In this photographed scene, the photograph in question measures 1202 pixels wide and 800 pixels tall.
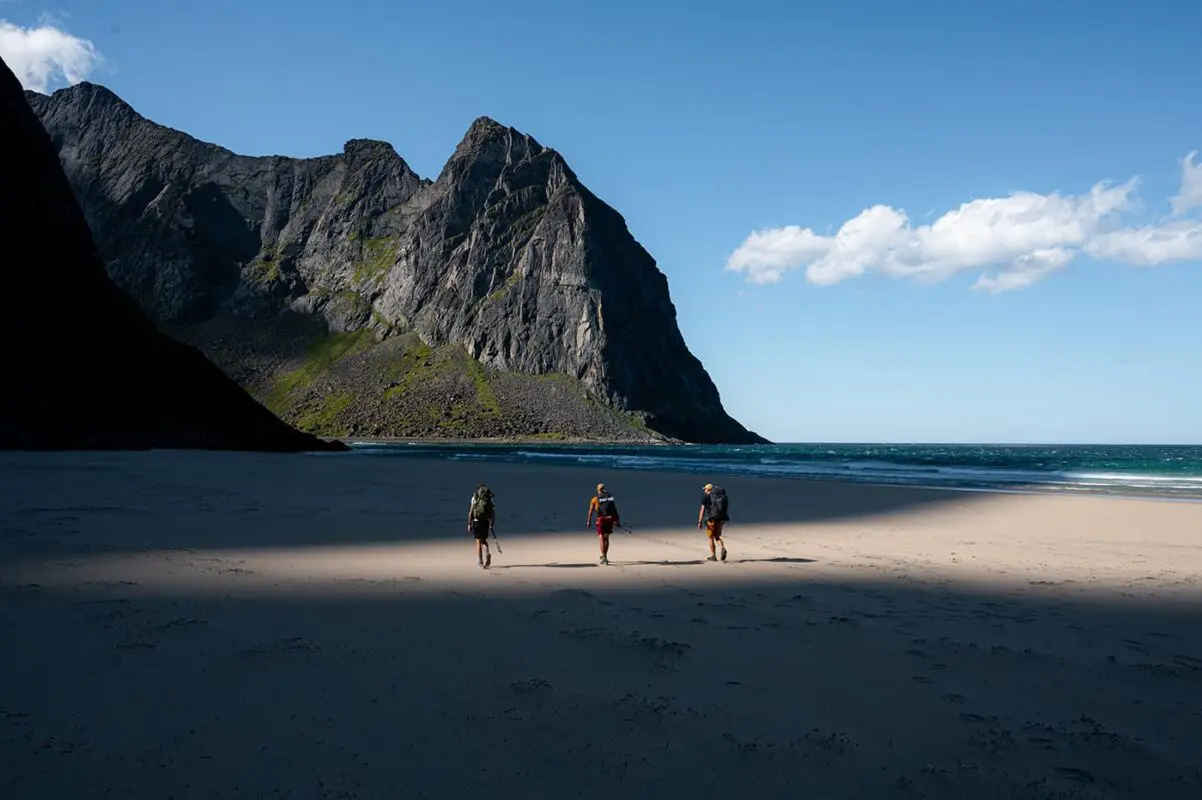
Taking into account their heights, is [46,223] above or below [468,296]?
below

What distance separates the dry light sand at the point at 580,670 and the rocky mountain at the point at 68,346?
120 ft

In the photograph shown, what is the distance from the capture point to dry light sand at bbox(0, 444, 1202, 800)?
5484mm

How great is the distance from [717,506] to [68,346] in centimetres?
5130

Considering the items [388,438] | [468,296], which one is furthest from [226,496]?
[468,296]

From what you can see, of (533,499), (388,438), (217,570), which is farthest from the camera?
(388,438)

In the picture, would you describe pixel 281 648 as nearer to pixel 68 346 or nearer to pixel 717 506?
pixel 717 506

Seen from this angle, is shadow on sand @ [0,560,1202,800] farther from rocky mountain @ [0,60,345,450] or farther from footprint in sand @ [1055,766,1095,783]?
rocky mountain @ [0,60,345,450]

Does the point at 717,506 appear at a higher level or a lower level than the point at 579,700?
higher

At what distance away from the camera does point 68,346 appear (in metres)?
50.1

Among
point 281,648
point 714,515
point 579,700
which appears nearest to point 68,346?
point 714,515

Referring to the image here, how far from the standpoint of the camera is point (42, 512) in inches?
756

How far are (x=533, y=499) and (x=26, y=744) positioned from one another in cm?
2441

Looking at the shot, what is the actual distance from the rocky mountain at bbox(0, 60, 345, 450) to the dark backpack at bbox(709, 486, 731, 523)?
4539cm

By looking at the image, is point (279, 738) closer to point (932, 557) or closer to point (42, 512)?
point (932, 557)
